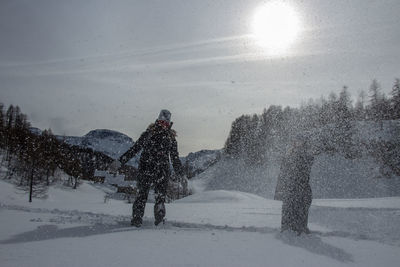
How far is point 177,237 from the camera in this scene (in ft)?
11.9

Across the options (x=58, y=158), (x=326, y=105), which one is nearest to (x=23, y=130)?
(x=58, y=158)

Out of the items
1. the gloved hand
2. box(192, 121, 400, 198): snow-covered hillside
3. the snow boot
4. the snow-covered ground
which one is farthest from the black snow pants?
box(192, 121, 400, 198): snow-covered hillside

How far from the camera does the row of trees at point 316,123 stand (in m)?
65.5

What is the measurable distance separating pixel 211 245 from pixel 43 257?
168 centimetres

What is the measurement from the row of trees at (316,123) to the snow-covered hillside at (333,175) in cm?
197

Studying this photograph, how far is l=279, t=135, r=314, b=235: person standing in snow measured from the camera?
15.9 feet

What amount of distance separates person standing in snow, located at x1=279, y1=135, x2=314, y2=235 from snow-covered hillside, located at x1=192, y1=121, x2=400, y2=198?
39.5 meters

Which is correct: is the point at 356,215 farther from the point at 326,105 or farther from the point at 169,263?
the point at 326,105

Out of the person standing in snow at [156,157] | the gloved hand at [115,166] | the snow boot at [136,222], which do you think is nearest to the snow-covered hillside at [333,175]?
the person standing in snow at [156,157]

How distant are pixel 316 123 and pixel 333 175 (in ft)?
63.4

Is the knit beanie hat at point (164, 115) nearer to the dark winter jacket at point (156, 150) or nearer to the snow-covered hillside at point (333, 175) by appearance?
the dark winter jacket at point (156, 150)

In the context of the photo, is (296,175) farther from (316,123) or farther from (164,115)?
(316,123)

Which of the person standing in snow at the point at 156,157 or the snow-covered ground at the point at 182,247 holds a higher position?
the person standing in snow at the point at 156,157

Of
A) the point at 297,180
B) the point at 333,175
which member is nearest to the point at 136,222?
the point at 297,180
